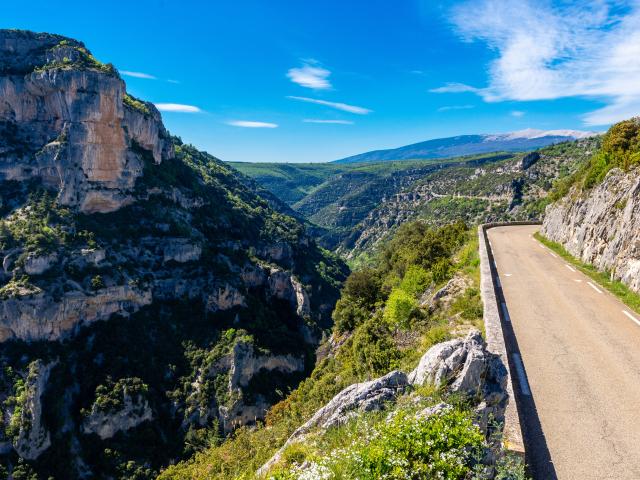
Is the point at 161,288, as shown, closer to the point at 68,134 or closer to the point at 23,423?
the point at 23,423

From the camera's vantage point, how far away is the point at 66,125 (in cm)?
5544

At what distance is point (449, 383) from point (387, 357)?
6.10 metres

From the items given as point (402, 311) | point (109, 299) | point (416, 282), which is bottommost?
point (109, 299)

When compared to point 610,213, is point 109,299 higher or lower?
lower

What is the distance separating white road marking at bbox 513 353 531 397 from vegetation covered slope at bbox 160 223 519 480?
211 cm

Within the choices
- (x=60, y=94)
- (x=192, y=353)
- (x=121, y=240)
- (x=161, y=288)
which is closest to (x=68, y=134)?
(x=60, y=94)

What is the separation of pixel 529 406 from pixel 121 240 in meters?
59.1

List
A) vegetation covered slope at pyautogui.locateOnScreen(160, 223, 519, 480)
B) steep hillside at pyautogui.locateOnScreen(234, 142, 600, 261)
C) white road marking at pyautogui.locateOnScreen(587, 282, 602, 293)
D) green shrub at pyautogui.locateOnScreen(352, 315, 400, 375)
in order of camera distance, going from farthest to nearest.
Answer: steep hillside at pyautogui.locateOnScreen(234, 142, 600, 261) → white road marking at pyautogui.locateOnScreen(587, 282, 602, 293) → green shrub at pyautogui.locateOnScreen(352, 315, 400, 375) → vegetation covered slope at pyautogui.locateOnScreen(160, 223, 519, 480)

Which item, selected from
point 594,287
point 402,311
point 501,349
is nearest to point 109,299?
point 402,311

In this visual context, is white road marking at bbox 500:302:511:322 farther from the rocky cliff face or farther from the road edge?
the rocky cliff face

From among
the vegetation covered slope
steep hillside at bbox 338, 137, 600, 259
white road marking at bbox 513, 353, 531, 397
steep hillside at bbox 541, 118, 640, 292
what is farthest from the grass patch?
steep hillside at bbox 338, 137, 600, 259

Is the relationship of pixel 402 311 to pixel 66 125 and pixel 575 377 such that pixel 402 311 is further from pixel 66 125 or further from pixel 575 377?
pixel 66 125

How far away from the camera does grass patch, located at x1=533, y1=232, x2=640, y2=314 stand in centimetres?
1440

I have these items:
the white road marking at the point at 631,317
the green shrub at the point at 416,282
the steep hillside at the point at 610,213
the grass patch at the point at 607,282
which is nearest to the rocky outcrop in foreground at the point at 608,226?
the steep hillside at the point at 610,213
